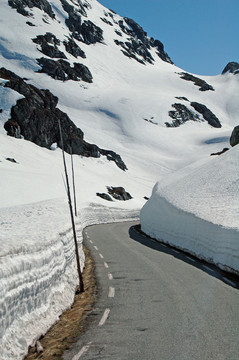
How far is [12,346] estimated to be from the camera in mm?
5551

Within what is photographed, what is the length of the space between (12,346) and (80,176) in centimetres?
7424

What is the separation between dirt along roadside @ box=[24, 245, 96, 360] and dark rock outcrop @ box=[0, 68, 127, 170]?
7132 centimetres

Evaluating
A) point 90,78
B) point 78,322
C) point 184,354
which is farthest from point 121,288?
point 90,78

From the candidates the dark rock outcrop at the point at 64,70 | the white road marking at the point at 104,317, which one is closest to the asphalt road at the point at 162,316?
the white road marking at the point at 104,317

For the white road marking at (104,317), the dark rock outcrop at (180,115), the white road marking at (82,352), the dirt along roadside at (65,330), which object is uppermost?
the dark rock outcrop at (180,115)

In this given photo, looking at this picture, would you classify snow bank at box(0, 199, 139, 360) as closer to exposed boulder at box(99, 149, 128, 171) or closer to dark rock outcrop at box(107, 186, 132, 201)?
dark rock outcrop at box(107, 186, 132, 201)

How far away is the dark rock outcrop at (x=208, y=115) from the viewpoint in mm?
192250

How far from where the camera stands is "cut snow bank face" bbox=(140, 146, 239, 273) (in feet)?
47.5

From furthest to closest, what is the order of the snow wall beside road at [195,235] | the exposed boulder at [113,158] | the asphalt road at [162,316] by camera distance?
the exposed boulder at [113,158], the snow wall beside road at [195,235], the asphalt road at [162,316]

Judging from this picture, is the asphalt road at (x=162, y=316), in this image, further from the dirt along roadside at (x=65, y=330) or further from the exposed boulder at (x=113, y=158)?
the exposed boulder at (x=113, y=158)

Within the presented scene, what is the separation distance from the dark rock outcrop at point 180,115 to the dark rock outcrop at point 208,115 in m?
5.75

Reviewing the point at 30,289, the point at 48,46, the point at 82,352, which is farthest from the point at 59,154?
the point at 48,46

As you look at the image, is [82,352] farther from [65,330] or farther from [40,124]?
[40,124]

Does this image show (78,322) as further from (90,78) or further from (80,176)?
(90,78)
